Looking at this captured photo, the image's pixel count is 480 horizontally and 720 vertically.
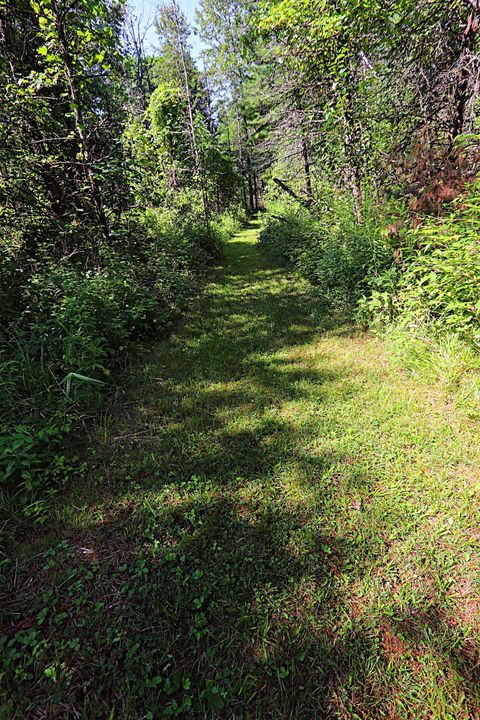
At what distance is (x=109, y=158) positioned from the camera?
171 inches

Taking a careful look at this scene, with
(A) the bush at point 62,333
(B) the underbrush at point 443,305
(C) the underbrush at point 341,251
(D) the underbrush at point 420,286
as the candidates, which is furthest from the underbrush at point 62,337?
(B) the underbrush at point 443,305

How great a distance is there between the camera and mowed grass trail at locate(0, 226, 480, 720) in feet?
4.10

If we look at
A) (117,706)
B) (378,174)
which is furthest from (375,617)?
(378,174)

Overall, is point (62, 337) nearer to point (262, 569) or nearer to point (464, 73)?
point (262, 569)

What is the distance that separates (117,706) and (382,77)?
25.0 ft

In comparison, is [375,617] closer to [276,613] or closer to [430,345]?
[276,613]

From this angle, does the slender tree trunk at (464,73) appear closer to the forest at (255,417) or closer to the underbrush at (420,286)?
the forest at (255,417)

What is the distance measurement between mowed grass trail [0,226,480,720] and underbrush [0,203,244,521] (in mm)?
335

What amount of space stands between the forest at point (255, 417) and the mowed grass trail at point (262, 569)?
11mm

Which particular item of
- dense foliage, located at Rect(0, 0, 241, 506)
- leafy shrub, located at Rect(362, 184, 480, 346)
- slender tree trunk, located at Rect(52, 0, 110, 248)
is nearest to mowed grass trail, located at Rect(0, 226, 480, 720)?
dense foliage, located at Rect(0, 0, 241, 506)

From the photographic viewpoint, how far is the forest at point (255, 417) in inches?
52.5

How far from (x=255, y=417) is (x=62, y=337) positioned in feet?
7.45

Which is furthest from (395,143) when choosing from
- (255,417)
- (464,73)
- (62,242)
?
(62,242)

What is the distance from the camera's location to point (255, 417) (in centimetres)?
283
